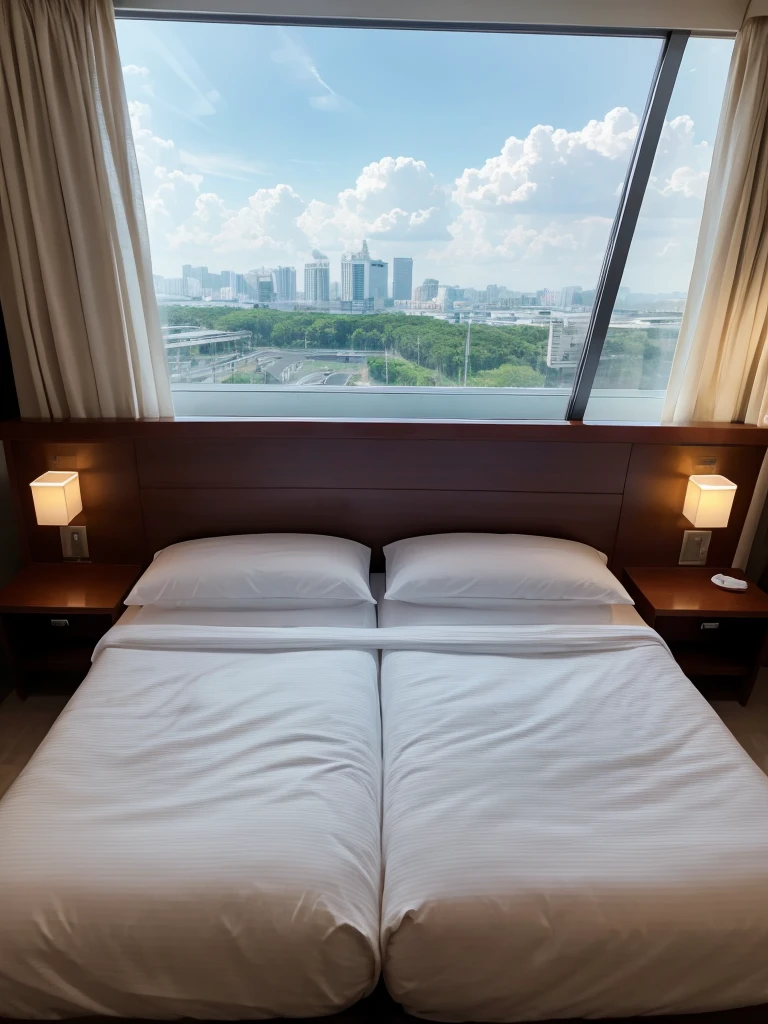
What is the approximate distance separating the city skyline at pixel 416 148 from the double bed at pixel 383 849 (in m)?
1.50

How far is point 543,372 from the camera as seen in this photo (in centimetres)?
247

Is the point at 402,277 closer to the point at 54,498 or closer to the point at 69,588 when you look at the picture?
the point at 54,498

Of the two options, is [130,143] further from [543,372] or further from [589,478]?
[589,478]

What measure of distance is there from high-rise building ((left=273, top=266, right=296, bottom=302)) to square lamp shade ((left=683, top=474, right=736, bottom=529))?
1.67 meters

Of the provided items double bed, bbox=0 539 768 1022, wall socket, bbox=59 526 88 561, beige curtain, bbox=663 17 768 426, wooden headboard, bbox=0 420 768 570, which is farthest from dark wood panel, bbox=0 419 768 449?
double bed, bbox=0 539 768 1022

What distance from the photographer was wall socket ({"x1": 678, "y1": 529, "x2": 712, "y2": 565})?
2.42m

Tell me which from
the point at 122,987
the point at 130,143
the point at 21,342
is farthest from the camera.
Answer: the point at 21,342

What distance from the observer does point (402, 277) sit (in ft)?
7.48

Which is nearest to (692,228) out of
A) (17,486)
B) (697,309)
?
(697,309)

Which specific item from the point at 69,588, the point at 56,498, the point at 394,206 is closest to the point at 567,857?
the point at 69,588

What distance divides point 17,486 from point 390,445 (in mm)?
1403

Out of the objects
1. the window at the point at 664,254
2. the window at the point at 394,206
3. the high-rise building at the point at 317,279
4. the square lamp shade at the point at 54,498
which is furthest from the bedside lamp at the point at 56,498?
the window at the point at 664,254

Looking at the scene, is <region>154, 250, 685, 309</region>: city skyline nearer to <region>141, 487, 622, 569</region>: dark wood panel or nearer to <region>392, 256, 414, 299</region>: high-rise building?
<region>392, 256, 414, 299</region>: high-rise building

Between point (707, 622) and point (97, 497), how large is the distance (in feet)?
7.69
